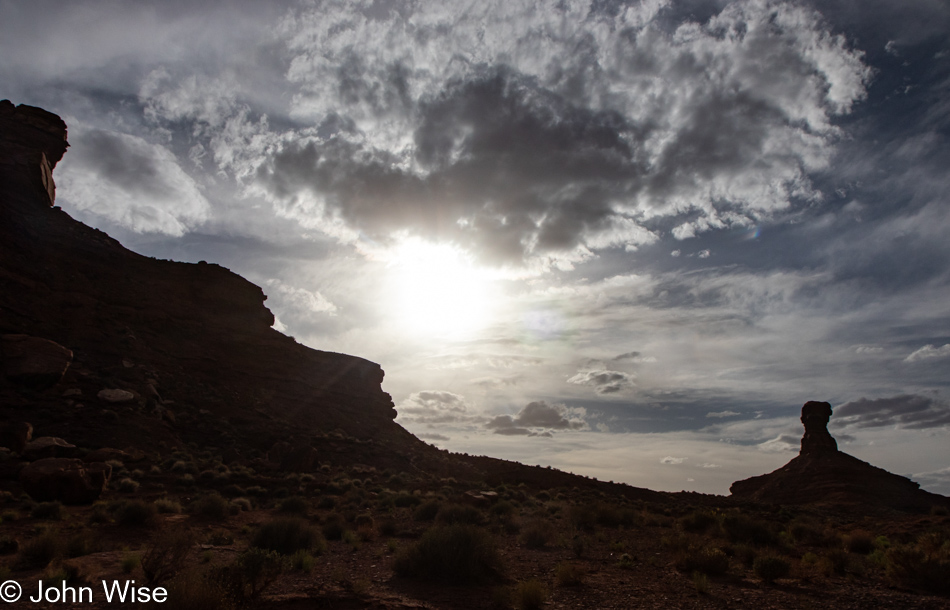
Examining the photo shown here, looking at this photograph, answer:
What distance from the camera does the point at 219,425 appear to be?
35.2 m

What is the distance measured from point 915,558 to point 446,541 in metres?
11.3

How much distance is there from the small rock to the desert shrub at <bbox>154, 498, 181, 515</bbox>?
583 inches

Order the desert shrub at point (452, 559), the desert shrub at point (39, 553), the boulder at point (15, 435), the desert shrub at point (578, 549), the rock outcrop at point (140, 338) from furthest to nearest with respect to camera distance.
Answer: the rock outcrop at point (140, 338), the boulder at point (15, 435), the desert shrub at point (578, 549), the desert shrub at point (452, 559), the desert shrub at point (39, 553)

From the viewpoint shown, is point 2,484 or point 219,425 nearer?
point 2,484

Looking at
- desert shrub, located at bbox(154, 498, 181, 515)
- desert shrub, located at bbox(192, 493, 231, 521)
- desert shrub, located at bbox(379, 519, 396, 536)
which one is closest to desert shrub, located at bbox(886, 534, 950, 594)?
desert shrub, located at bbox(379, 519, 396, 536)

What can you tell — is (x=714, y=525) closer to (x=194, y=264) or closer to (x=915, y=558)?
(x=915, y=558)

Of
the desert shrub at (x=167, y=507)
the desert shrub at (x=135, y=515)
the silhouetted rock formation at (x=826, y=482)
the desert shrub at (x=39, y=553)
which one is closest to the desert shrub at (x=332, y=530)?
the desert shrub at (x=135, y=515)

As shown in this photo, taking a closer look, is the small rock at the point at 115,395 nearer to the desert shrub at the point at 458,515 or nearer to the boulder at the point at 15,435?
the boulder at the point at 15,435

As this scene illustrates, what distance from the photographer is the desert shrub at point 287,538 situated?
14.5m

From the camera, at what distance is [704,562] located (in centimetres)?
1308

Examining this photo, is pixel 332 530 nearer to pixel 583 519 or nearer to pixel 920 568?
pixel 583 519

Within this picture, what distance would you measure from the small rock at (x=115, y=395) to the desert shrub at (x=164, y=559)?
25.4 metres

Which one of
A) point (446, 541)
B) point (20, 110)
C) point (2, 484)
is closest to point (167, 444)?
point (2, 484)

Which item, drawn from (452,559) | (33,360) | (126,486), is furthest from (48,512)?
(33,360)
